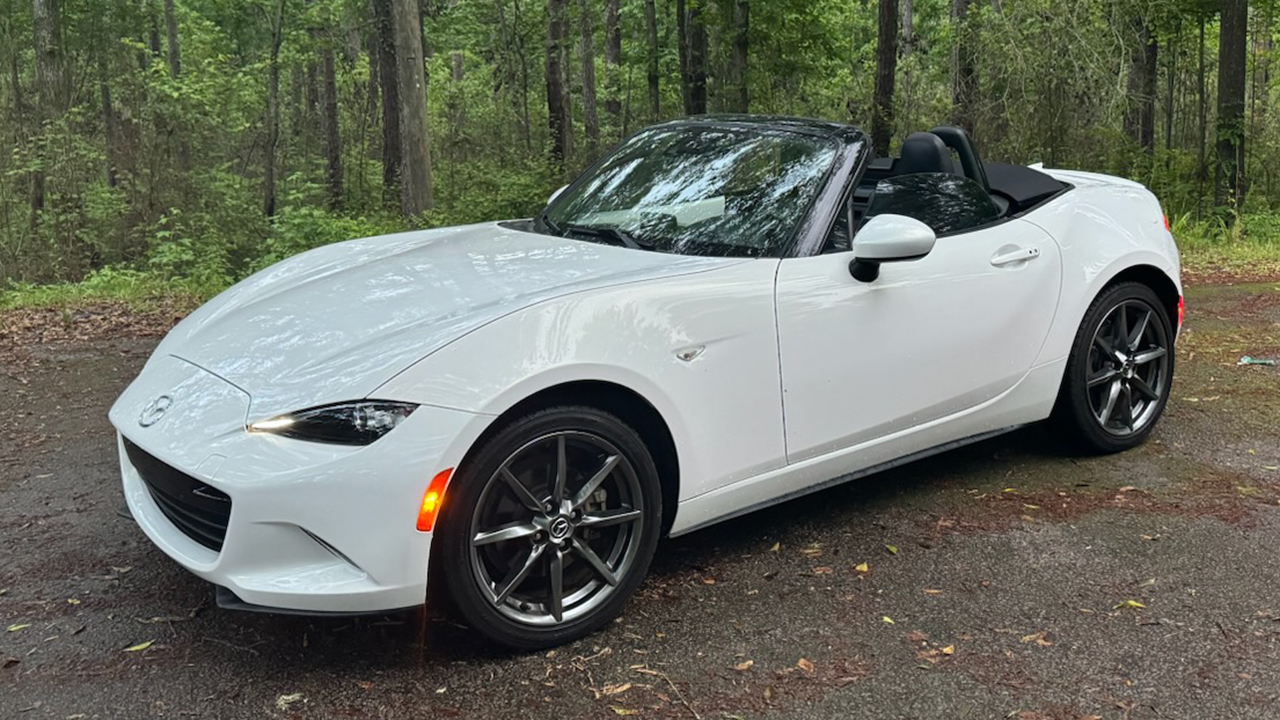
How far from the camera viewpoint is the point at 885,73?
13.3m

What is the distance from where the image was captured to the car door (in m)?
3.28

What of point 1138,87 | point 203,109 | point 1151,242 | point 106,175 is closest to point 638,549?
point 1151,242

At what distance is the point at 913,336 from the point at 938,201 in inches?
29.1

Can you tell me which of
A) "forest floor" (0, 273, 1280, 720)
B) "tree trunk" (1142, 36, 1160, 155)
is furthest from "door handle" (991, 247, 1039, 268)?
"tree trunk" (1142, 36, 1160, 155)

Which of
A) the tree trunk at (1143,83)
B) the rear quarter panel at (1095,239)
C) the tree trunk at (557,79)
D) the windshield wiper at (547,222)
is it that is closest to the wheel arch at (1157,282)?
the rear quarter panel at (1095,239)

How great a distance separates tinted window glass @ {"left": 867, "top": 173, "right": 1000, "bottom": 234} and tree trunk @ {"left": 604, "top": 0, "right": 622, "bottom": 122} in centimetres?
1757

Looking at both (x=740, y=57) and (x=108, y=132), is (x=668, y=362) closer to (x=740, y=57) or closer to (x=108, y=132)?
(x=740, y=57)

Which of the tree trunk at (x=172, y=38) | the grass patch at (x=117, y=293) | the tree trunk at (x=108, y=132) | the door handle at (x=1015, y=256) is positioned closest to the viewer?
the door handle at (x=1015, y=256)

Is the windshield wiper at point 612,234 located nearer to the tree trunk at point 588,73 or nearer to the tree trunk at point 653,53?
A: the tree trunk at point 653,53

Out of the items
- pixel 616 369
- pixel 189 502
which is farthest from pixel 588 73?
pixel 189 502

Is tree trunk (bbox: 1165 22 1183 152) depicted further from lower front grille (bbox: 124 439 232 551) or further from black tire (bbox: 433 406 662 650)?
lower front grille (bbox: 124 439 232 551)

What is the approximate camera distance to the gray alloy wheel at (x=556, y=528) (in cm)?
272

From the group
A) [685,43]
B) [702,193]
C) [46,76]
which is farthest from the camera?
[685,43]

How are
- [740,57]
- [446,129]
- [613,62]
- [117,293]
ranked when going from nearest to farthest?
[117,293], [740,57], [446,129], [613,62]
